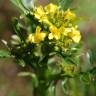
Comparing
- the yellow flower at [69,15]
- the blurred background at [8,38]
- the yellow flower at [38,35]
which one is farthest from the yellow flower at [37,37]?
the blurred background at [8,38]

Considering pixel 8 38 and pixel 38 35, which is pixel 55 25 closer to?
pixel 38 35

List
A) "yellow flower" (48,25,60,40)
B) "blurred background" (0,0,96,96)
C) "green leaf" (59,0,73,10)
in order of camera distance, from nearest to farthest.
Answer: "yellow flower" (48,25,60,40)
"green leaf" (59,0,73,10)
"blurred background" (0,0,96,96)

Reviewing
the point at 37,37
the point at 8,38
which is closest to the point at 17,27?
the point at 37,37

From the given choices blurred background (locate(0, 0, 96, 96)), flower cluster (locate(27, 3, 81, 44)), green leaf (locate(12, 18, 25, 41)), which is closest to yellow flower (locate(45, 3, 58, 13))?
flower cluster (locate(27, 3, 81, 44))

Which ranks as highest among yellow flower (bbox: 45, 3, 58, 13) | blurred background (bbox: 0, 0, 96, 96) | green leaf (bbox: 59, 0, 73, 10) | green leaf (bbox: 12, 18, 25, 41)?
blurred background (bbox: 0, 0, 96, 96)

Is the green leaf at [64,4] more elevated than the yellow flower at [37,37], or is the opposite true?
the green leaf at [64,4]

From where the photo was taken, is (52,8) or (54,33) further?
(52,8)

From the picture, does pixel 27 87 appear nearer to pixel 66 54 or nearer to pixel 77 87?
pixel 77 87

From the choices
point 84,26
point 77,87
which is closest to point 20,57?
point 77,87

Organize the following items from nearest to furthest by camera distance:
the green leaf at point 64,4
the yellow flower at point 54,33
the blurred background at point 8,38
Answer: the yellow flower at point 54,33 < the green leaf at point 64,4 < the blurred background at point 8,38

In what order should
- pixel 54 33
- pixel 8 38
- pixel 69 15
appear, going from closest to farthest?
pixel 54 33, pixel 69 15, pixel 8 38

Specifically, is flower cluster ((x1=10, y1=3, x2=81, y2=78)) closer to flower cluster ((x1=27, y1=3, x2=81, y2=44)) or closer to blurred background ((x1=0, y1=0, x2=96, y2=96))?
flower cluster ((x1=27, y1=3, x2=81, y2=44))

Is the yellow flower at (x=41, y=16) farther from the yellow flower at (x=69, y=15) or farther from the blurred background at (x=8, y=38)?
the blurred background at (x=8, y=38)
